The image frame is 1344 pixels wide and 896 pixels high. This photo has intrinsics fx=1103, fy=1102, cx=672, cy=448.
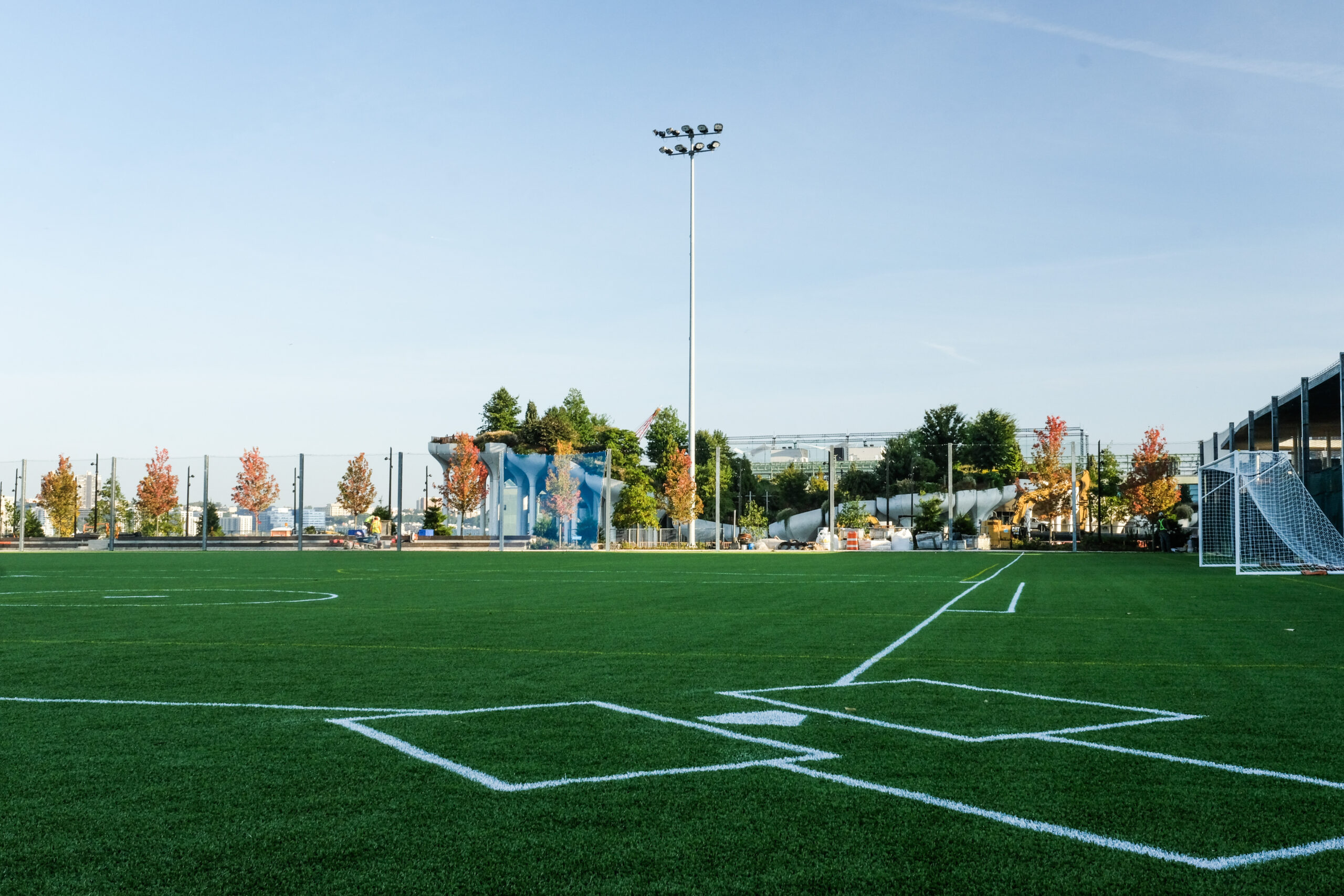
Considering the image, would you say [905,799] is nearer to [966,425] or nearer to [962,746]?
[962,746]

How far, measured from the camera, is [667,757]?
187 inches

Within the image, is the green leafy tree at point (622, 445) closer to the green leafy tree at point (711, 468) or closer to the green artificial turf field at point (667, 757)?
the green leafy tree at point (711, 468)

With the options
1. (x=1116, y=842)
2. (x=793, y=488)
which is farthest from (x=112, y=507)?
(x=1116, y=842)

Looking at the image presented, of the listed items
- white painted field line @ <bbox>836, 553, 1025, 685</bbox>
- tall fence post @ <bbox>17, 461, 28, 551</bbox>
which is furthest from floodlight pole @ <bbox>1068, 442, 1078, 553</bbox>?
tall fence post @ <bbox>17, 461, 28, 551</bbox>

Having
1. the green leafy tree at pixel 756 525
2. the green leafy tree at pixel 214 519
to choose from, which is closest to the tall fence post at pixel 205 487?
the green leafy tree at pixel 214 519

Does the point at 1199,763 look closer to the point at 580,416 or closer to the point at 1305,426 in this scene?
the point at 1305,426

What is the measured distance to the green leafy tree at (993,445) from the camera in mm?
66938

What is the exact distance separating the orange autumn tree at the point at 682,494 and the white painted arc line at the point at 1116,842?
4416 centimetres

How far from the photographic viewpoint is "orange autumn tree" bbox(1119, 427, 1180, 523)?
161 feet

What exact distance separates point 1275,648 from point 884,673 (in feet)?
12.8

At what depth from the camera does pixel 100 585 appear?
18.1m

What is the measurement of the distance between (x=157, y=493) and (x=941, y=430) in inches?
1853

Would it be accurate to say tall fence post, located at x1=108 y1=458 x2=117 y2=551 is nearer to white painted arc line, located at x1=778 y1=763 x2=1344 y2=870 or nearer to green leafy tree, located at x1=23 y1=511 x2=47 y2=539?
green leafy tree, located at x1=23 y1=511 x2=47 y2=539

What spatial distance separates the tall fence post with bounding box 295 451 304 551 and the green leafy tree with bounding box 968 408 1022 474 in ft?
127
